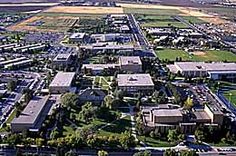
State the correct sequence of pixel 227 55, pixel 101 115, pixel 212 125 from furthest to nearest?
pixel 227 55, pixel 101 115, pixel 212 125

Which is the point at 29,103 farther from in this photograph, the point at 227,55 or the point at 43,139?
the point at 227,55

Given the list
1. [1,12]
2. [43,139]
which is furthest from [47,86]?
[1,12]

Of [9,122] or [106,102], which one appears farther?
[106,102]

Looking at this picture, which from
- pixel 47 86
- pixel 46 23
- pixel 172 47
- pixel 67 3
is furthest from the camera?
pixel 67 3

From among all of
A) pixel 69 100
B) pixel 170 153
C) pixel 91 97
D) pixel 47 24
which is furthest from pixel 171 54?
pixel 47 24

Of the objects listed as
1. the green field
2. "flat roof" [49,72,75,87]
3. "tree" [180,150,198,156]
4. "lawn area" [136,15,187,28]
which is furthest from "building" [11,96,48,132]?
"lawn area" [136,15,187,28]

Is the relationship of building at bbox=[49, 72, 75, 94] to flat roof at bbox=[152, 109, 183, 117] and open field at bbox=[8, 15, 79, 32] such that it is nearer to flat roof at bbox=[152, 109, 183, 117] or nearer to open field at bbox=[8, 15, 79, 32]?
flat roof at bbox=[152, 109, 183, 117]
